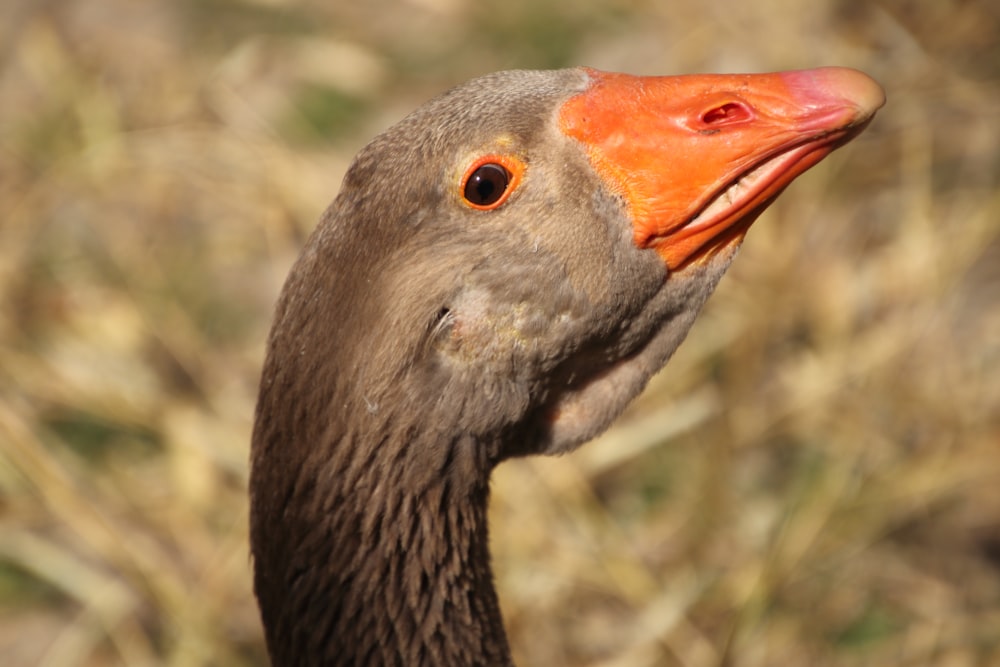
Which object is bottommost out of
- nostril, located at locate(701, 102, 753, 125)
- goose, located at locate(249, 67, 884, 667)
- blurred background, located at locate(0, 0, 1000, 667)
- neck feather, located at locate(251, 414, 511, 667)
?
neck feather, located at locate(251, 414, 511, 667)

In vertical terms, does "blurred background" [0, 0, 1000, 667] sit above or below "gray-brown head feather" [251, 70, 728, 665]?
above

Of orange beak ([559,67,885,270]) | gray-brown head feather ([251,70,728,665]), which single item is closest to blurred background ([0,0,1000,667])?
gray-brown head feather ([251,70,728,665])

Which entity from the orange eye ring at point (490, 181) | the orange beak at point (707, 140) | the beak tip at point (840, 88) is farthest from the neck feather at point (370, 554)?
the beak tip at point (840, 88)

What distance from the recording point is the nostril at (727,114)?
7.84ft

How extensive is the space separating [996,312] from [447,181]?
127 inches

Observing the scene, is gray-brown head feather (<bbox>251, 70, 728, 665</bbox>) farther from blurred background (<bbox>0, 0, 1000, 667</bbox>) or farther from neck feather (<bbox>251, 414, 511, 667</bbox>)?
blurred background (<bbox>0, 0, 1000, 667</bbox>)

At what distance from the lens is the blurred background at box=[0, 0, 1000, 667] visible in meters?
4.14

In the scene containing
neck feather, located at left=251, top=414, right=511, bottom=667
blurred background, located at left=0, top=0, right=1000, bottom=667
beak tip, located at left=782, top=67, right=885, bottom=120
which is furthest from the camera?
blurred background, located at left=0, top=0, right=1000, bottom=667

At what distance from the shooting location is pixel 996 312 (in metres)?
4.84

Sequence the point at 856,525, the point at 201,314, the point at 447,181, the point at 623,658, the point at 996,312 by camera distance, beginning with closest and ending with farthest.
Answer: the point at 447,181, the point at 623,658, the point at 856,525, the point at 996,312, the point at 201,314

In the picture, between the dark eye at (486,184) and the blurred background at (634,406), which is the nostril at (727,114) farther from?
the blurred background at (634,406)

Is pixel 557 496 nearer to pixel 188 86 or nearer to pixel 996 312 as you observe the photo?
pixel 996 312

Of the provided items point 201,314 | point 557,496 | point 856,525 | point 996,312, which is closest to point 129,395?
point 201,314

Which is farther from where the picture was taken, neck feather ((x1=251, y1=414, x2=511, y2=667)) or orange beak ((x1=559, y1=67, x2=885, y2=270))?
neck feather ((x1=251, y1=414, x2=511, y2=667))
